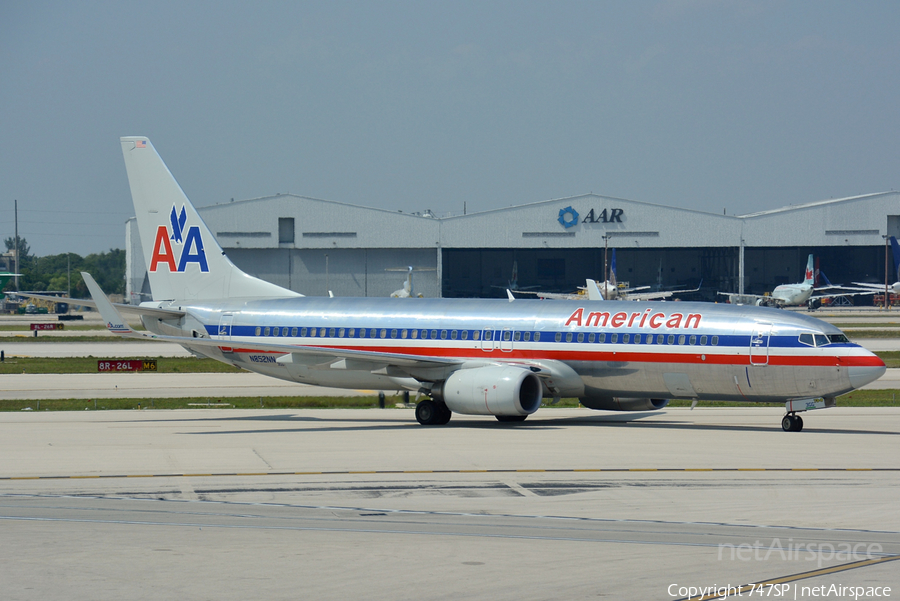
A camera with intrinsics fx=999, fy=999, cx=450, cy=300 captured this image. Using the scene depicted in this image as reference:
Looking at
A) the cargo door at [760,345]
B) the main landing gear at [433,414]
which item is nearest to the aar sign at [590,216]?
the main landing gear at [433,414]

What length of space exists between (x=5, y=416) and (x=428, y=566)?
2821cm

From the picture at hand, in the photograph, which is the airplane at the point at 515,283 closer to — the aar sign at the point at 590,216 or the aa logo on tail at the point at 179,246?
the aar sign at the point at 590,216

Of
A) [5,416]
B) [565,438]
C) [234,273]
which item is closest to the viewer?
[565,438]

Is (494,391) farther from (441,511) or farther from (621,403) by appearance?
(441,511)

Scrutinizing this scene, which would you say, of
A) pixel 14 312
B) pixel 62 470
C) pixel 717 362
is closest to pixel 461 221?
pixel 14 312

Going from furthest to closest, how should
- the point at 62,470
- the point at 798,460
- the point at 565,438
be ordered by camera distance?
the point at 565,438 < the point at 798,460 < the point at 62,470

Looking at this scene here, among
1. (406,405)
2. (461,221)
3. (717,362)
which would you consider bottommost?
(406,405)

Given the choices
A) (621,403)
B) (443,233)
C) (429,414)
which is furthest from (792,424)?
(443,233)

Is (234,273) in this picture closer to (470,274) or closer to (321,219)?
(321,219)

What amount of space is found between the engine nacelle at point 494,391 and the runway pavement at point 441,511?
78cm

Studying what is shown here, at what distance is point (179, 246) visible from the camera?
40656mm

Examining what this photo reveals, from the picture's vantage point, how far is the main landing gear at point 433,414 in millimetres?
34250

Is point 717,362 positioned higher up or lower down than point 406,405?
higher up

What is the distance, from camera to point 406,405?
1682 inches
